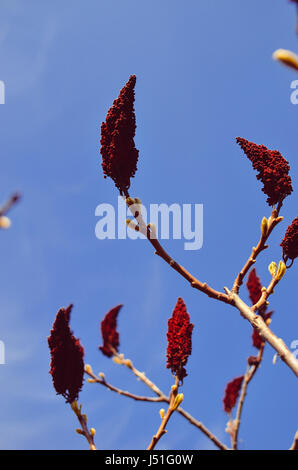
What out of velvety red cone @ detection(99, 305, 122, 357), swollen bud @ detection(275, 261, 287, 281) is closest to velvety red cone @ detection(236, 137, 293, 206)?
swollen bud @ detection(275, 261, 287, 281)

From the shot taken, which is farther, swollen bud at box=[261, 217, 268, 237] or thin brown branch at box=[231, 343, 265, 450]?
thin brown branch at box=[231, 343, 265, 450]

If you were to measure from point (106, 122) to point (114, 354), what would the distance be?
13.2ft

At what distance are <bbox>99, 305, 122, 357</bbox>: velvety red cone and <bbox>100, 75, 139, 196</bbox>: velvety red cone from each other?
10.5 feet

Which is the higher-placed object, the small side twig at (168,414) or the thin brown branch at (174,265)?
the thin brown branch at (174,265)

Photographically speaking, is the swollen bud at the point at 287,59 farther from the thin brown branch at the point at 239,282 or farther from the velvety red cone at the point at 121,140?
the velvety red cone at the point at 121,140

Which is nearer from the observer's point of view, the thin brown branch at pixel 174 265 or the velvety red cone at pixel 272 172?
the thin brown branch at pixel 174 265

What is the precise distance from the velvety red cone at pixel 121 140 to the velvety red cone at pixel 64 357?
60.5 inches

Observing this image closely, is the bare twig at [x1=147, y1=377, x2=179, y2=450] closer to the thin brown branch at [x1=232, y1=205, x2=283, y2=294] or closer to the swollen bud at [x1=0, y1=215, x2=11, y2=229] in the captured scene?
the thin brown branch at [x1=232, y1=205, x2=283, y2=294]

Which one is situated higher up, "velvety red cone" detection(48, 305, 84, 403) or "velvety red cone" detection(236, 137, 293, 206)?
"velvety red cone" detection(236, 137, 293, 206)

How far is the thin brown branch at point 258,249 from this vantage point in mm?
3840

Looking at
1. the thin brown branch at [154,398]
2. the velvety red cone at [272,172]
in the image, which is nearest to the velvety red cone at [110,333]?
the thin brown branch at [154,398]

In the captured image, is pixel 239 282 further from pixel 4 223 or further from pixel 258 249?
pixel 4 223

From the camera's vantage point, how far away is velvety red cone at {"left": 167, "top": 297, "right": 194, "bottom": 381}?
4.22 metres

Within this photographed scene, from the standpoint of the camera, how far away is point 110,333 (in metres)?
6.61
